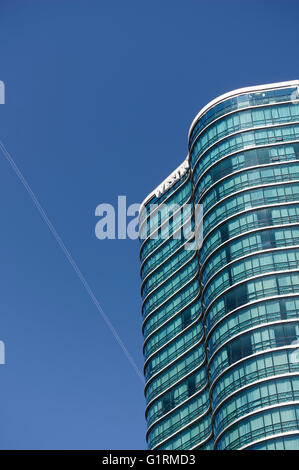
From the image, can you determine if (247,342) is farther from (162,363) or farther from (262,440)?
(162,363)

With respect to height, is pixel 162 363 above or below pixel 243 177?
below

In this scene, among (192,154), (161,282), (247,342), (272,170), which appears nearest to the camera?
(247,342)

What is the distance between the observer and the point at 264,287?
98250 mm

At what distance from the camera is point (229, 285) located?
332 ft

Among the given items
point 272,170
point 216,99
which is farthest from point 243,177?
point 216,99

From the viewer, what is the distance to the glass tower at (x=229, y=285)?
306ft

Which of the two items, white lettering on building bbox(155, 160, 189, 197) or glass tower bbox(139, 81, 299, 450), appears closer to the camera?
glass tower bbox(139, 81, 299, 450)

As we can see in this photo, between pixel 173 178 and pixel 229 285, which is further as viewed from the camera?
pixel 173 178

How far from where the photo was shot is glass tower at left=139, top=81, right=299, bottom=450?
93250 millimetres

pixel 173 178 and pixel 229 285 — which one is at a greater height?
pixel 173 178

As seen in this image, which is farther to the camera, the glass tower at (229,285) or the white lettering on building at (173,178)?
the white lettering on building at (173,178)

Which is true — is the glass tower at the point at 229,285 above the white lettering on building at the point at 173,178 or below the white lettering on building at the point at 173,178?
below

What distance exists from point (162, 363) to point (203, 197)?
71.1 feet

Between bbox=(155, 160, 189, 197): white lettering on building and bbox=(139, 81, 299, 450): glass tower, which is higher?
bbox=(155, 160, 189, 197): white lettering on building
